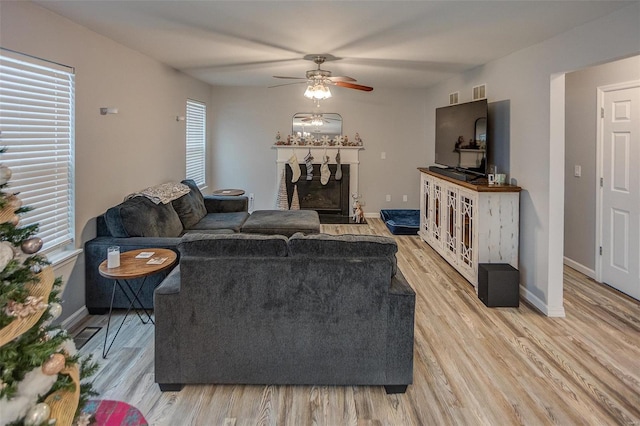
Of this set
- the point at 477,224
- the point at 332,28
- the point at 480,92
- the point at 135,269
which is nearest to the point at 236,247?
the point at 135,269

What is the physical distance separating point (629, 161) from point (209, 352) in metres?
4.25

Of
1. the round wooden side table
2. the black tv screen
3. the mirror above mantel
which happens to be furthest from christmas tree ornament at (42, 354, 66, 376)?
the mirror above mantel

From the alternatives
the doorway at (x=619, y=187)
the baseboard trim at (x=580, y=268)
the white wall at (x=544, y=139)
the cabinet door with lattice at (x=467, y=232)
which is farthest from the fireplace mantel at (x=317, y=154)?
the doorway at (x=619, y=187)

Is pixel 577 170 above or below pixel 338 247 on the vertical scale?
above

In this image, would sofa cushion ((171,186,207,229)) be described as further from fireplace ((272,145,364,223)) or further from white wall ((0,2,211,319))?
fireplace ((272,145,364,223))

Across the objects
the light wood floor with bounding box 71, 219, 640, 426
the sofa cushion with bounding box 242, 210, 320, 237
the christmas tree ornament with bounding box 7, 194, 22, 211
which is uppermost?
the christmas tree ornament with bounding box 7, 194, 22, 211

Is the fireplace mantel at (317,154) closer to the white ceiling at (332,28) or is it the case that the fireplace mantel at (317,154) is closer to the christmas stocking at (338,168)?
the christmas stocking at (338,168)

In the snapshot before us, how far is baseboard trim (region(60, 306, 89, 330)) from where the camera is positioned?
3474 millimetres

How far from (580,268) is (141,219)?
185 inches

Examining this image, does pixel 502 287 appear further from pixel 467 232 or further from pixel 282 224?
pixel 282 224

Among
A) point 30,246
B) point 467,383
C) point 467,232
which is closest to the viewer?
point 30,246

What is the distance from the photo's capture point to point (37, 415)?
4.68 feet

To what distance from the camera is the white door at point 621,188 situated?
4.25 metres

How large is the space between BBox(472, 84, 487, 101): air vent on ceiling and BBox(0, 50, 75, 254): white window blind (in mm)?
4315
